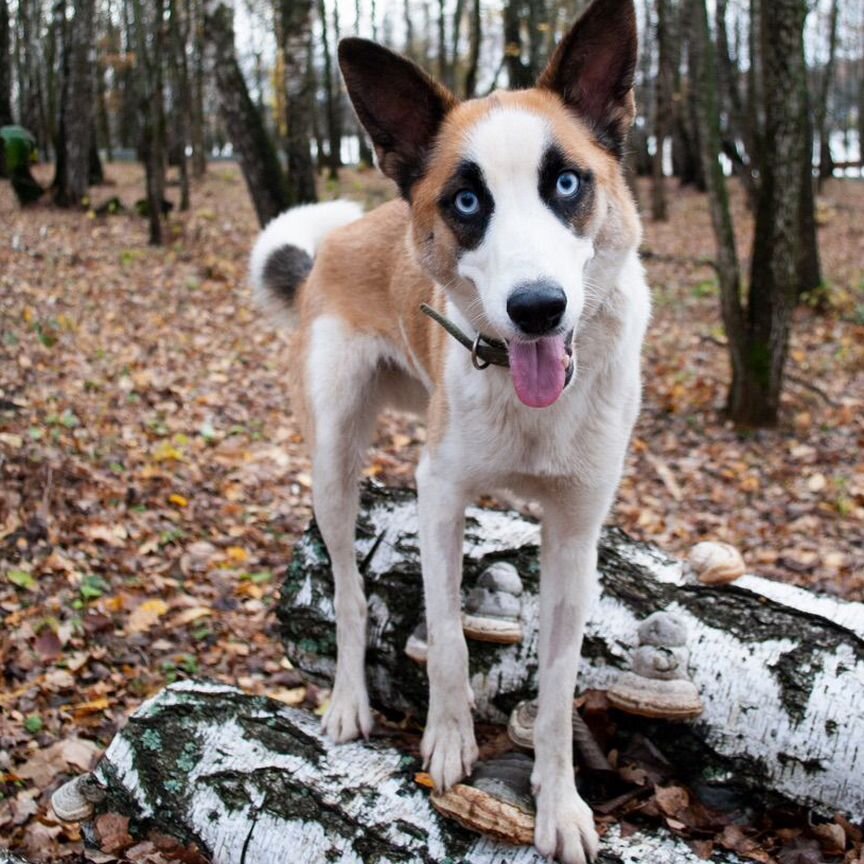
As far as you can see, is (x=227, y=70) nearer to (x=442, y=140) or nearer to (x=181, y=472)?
(x=181, y=472)

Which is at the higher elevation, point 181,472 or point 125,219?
point 125,219

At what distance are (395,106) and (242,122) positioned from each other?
7.16m

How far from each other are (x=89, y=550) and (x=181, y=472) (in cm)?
117

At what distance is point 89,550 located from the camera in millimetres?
4582

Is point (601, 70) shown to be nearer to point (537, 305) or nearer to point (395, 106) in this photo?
point (395, 106)

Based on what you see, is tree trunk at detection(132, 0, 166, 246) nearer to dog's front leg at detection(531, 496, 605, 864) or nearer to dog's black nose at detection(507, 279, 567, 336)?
dog's front leg at detection(531, 496, 605, 864)

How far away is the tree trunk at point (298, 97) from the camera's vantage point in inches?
364

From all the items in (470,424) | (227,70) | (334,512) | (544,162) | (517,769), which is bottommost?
(517,769)

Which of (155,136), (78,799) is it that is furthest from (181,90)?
(78,799)

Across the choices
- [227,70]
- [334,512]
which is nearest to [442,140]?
[334,512]

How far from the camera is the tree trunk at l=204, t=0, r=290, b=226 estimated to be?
9.12 m

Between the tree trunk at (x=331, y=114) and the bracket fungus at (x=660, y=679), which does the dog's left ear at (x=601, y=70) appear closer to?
the bracket fungus at (x=660, y=679)

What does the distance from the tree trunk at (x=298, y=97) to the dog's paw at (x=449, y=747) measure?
24.5ft

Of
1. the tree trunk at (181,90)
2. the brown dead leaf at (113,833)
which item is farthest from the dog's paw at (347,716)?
the tree trunk at (181,90)
